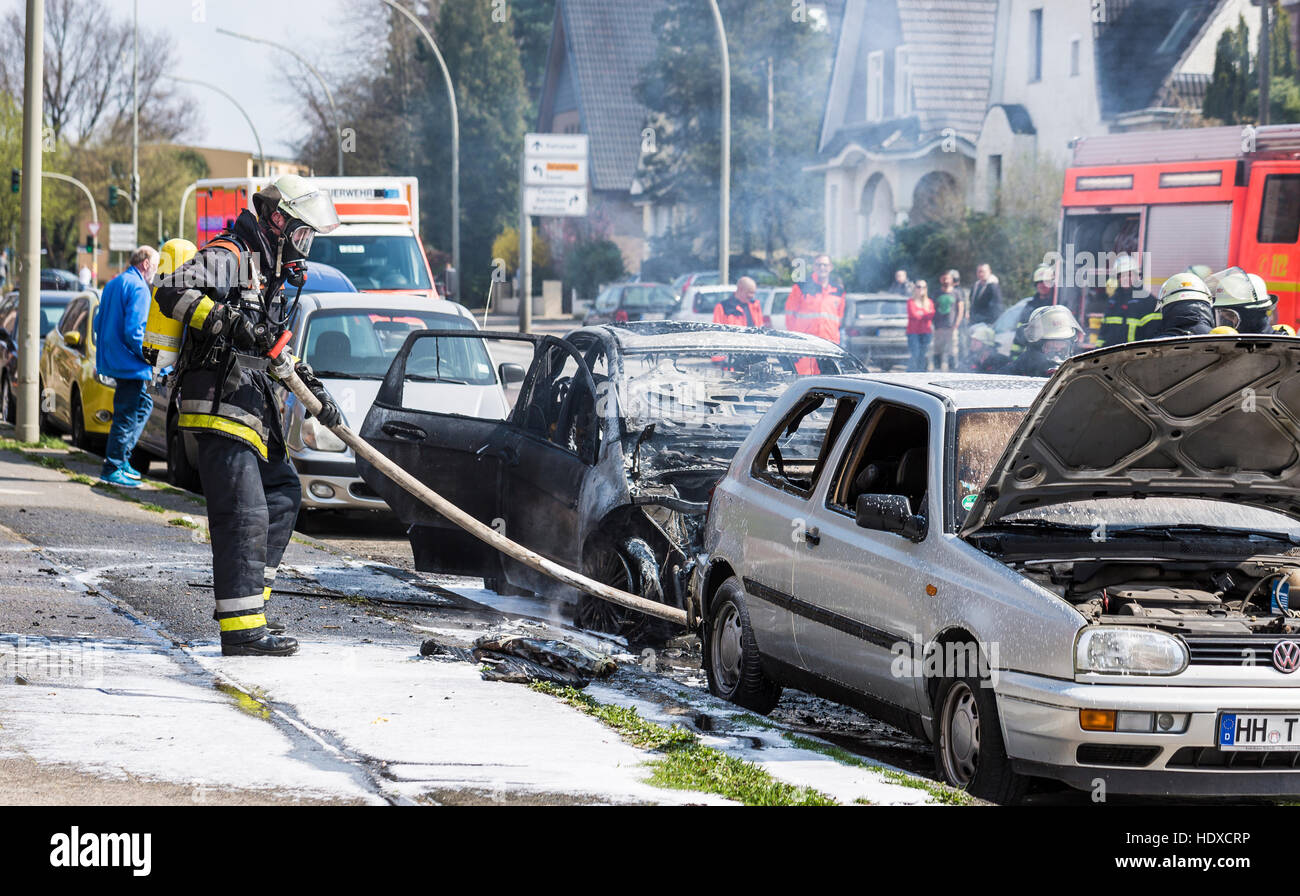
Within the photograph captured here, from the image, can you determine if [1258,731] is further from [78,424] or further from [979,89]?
[979,89]

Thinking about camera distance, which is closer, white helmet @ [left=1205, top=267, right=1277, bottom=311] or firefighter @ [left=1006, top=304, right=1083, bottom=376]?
white helmet @ [left=1205, top=267, right=1277, bottom=311]

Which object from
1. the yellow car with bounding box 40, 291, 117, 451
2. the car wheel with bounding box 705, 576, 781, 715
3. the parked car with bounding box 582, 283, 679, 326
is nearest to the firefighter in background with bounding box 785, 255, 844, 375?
the yellow car with bounding box 40, 291, 117, 451

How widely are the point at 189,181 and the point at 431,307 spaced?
7149 centimetres

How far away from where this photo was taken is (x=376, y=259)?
20.9 meters

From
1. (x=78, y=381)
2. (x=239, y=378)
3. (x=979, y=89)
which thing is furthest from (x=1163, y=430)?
Result: (x=979, y=89)

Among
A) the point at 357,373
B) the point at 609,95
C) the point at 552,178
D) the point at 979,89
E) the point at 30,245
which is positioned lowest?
the point at 357,373

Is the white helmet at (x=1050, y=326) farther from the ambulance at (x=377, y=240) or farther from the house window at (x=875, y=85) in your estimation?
the house window at (x=875, y=85)

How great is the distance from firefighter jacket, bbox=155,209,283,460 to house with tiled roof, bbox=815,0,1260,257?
101 feet

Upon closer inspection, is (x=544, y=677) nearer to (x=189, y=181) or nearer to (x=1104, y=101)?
(x=1104, y=101)

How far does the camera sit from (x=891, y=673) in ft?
19.0

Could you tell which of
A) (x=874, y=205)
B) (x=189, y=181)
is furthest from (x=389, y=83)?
(x=874, y=205)

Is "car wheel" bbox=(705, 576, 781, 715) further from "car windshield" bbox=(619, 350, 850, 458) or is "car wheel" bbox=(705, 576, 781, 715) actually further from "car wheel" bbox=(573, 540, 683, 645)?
"car windshield" bbox=(619, 350, 850, 458)

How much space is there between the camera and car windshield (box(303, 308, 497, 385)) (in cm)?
1257

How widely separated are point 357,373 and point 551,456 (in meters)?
4.46
